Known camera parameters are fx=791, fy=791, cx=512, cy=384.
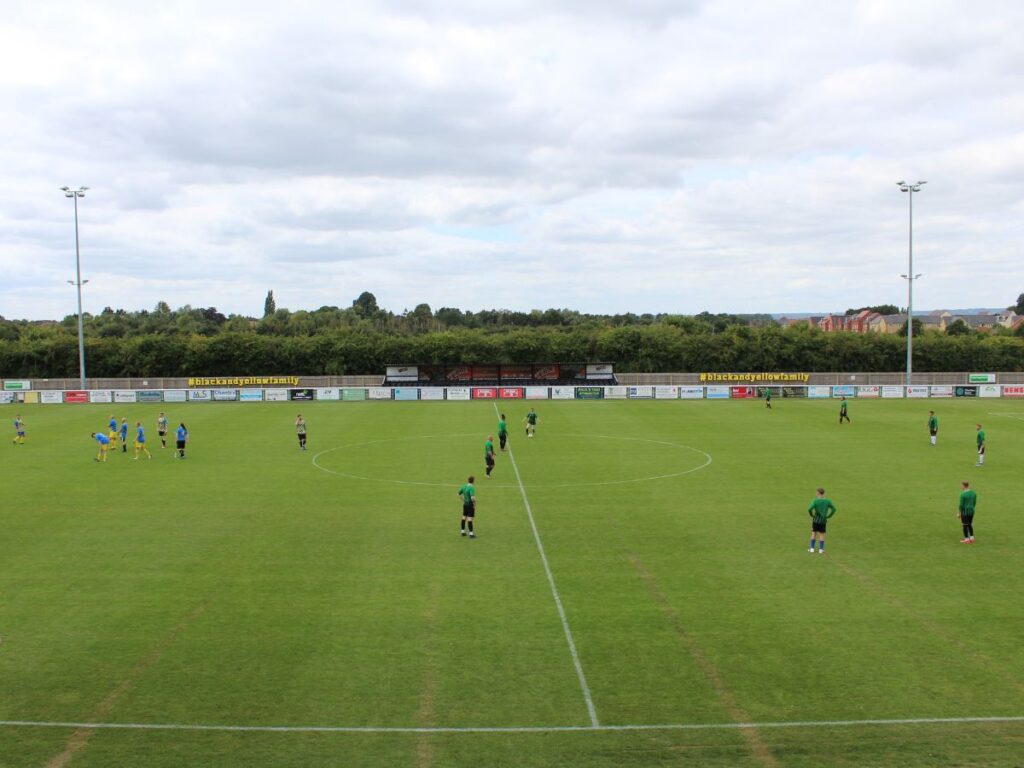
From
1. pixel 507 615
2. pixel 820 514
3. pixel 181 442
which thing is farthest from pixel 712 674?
pixel 181 442

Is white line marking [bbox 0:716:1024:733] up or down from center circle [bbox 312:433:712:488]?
down

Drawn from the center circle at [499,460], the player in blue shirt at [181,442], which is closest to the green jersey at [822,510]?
the center circle at [499,460]

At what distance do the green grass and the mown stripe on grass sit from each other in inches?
2.5

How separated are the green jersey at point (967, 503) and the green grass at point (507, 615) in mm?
885

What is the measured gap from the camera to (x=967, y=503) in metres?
18.9

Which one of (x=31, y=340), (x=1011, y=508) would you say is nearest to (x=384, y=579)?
(x=1011, y=508)

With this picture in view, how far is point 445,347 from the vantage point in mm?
88500

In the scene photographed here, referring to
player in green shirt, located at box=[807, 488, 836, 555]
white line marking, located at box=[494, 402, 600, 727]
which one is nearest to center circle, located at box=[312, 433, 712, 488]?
white line marking, located at box=[494, 402, 600, 727]

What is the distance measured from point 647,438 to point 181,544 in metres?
24.2

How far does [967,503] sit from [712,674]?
10.5 meters

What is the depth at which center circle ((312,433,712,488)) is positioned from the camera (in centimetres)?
2820

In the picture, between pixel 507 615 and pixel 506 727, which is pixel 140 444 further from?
pixel 506 727

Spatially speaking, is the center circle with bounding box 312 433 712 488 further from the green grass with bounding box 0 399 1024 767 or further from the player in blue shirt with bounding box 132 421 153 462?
the player in blue shirt with bounding box 132 421 153 462

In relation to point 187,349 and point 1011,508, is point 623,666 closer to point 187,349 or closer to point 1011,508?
point 1011,508
